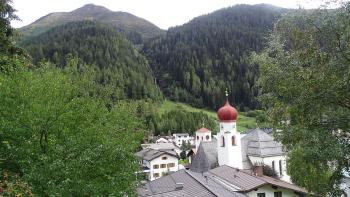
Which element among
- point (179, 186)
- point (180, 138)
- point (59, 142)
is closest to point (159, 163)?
point (180, 138)

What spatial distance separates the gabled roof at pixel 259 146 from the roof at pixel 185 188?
26.0 metres

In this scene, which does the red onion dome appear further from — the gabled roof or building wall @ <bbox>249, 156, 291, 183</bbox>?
building wall @ <bbox>249, 156, 291, 183</bbox>

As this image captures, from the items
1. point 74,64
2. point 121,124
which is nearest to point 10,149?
point 121,124

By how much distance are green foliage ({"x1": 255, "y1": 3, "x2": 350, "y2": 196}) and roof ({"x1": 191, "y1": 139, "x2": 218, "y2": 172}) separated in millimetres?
37694

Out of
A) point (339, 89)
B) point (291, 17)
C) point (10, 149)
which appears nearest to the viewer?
point (10, 149)

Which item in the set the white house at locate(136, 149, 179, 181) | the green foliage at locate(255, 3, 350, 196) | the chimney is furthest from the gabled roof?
the green foliage at locate(255, 3, 350, 196)

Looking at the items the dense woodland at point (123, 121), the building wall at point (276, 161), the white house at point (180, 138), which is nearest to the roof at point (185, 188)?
the dense woodland at point (123, 121)

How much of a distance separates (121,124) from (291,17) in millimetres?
10461

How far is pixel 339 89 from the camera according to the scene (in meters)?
18.1

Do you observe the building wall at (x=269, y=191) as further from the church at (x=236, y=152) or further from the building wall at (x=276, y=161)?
the building wall at (x=276, y=161)

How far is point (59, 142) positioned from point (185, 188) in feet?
42.1

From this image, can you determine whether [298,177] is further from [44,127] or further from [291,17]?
[44,127]

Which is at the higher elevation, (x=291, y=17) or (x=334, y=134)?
(x=291, y=17)

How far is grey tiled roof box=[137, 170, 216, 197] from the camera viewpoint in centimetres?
2702
